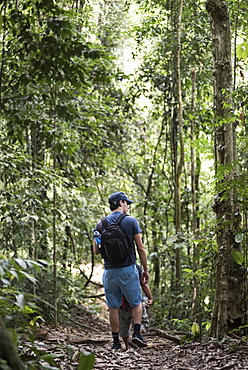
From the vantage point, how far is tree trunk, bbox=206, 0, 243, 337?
15.1 feet

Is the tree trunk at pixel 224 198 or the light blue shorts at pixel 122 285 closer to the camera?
the tree trunk at pixel 224 198

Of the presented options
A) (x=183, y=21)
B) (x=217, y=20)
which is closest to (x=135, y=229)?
(x=217, y=20)

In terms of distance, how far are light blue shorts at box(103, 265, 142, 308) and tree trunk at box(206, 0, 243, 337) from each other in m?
0.90

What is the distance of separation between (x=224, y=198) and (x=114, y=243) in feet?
4.27

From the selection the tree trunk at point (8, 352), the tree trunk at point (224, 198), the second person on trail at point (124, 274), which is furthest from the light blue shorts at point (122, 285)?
the tree trunk at point (8, 352)

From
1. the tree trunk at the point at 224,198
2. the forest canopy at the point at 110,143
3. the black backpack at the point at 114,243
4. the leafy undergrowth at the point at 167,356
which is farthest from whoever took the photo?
the black backpack at the point at 114,243

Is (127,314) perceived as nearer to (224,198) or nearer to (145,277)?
(145,277)

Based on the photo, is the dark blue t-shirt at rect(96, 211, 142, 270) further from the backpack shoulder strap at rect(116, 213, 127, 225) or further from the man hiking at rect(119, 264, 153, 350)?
the man hiking at rect(119, 264, 153, 350)

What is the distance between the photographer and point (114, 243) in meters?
4.93

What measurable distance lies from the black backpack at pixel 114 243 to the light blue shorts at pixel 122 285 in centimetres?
16

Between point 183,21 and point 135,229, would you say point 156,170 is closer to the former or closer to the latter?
point 183,21

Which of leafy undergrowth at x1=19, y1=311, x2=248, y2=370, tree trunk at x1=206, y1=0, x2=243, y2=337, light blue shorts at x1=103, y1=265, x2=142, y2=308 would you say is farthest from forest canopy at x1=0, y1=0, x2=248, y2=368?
light blue shorts at x1=103, y1=265, x2=142, y2=308

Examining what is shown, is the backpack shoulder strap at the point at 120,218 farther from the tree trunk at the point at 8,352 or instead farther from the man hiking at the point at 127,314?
the tree trunk at the point at 8,352

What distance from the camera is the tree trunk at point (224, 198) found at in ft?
15.1
